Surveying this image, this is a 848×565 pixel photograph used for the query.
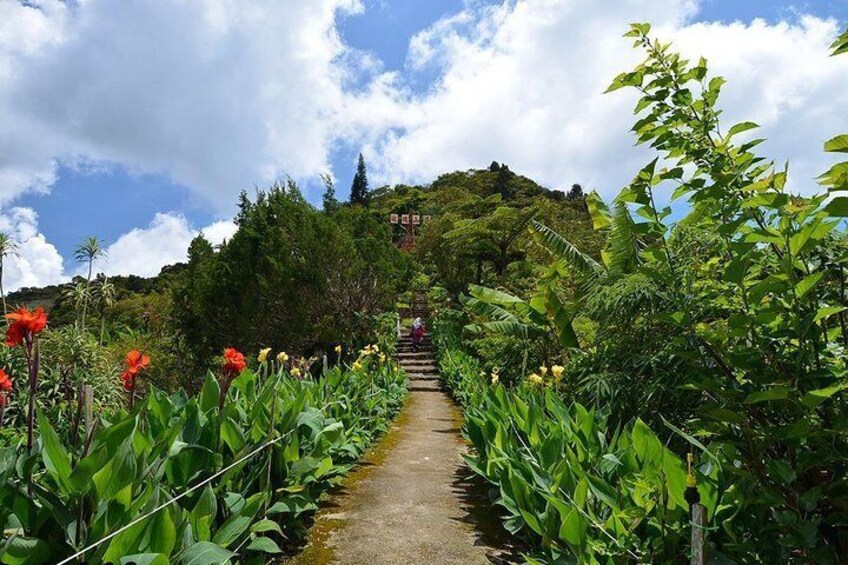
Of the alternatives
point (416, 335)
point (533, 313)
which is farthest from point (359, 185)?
point (533, 313)

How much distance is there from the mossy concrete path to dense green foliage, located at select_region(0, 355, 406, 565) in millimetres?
259

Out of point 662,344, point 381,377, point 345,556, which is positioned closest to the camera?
point 345,556

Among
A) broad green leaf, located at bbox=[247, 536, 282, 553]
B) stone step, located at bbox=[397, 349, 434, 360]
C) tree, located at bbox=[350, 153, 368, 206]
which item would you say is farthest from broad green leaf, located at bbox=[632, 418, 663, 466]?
tree, located at bbox=[350, 153, 368, 206]

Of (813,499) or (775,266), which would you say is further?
(775,266)

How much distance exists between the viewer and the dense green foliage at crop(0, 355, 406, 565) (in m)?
1.90

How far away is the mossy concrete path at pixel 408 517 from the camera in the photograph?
326 centimetres

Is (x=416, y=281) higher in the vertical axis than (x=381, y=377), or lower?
higher

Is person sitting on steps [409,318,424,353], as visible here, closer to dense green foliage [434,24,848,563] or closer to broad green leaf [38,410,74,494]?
dense green foliage [434,24,848,563]

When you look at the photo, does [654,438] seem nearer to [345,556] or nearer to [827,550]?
[827,550]

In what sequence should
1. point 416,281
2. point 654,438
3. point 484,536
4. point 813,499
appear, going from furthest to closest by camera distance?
point 416,281
point 484,536
point 654,438
point 813,499

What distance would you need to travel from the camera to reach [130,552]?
188cm

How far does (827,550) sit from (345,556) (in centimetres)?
242

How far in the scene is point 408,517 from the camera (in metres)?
3.95

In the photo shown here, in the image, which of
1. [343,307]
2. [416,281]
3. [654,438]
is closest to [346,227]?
[343,307]
